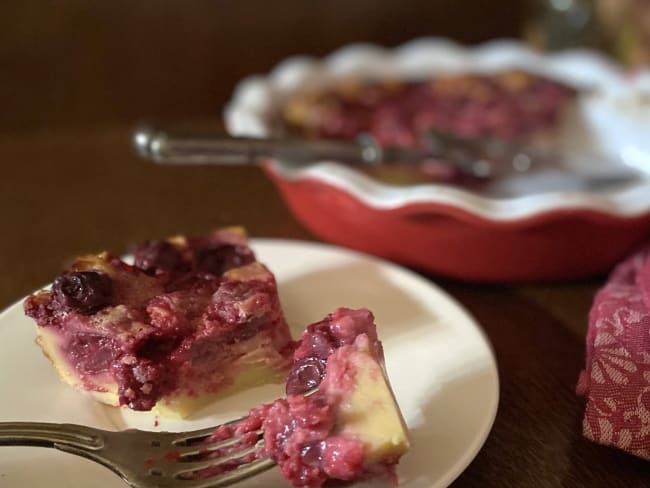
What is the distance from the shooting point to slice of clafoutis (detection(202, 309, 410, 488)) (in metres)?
0.50

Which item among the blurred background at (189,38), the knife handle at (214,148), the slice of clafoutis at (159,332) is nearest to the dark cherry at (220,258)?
the slice of clafoutis at (159,332)

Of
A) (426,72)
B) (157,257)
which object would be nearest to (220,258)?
(157,257)

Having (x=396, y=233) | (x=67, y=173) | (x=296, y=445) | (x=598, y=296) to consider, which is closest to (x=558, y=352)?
(x=598, y=296)

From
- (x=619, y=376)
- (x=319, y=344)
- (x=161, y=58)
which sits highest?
(x=161, y=58)

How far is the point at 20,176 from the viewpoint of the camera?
1.13 m

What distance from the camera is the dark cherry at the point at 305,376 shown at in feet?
1.84

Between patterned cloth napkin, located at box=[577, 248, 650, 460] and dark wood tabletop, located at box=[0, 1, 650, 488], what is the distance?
0.12 ft

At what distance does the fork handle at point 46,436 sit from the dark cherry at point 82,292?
0.11 metres

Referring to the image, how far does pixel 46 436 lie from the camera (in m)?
0.53

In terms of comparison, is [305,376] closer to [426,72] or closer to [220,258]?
[220,258]

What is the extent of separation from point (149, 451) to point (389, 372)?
0.22 m

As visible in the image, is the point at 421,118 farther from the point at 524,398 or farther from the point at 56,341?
the point at 56,341

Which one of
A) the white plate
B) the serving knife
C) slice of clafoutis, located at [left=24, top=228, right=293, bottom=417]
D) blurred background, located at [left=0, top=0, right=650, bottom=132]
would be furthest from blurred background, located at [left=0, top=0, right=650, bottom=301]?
slice of clafoutis, located at [left=24, top=228, right=293, bottom=417]

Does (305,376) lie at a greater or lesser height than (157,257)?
lesser
